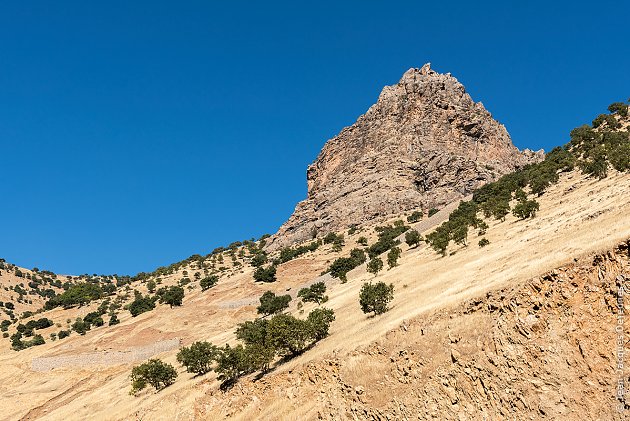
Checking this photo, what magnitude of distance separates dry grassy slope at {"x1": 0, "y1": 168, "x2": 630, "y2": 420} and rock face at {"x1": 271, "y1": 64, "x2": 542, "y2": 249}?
154 feet

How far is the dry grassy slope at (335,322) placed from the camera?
26609 millimetres

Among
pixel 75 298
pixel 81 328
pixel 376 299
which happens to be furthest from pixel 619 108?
pixel 75 298

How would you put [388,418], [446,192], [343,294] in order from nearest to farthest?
[388,418] → [343,294] → [446,192]

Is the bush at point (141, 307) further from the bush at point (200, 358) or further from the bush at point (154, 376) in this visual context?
the bush at point (200, 358)

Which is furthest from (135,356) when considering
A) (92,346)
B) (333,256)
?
(333,256)

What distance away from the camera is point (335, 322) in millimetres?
38344

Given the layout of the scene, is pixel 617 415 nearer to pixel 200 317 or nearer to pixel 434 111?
pixel 200 317

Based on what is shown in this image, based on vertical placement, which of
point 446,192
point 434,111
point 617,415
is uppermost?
point 434,111

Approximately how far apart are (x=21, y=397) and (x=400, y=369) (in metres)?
50.9

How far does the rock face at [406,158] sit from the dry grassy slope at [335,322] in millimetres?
46858

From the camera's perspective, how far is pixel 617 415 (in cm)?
1638

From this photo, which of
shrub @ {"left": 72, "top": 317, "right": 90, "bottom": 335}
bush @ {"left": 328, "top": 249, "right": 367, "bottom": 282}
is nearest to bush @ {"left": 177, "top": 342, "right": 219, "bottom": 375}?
bush @ {"left": 328, "top": 249, "right": 367, "bottom": 282}

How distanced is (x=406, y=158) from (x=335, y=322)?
306 feet

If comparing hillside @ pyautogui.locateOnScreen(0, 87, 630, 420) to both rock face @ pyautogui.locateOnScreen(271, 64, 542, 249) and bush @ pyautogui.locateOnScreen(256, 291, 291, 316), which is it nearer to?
bush @ pyautogui.locateOnScreen(256, 291, 291, 316)
